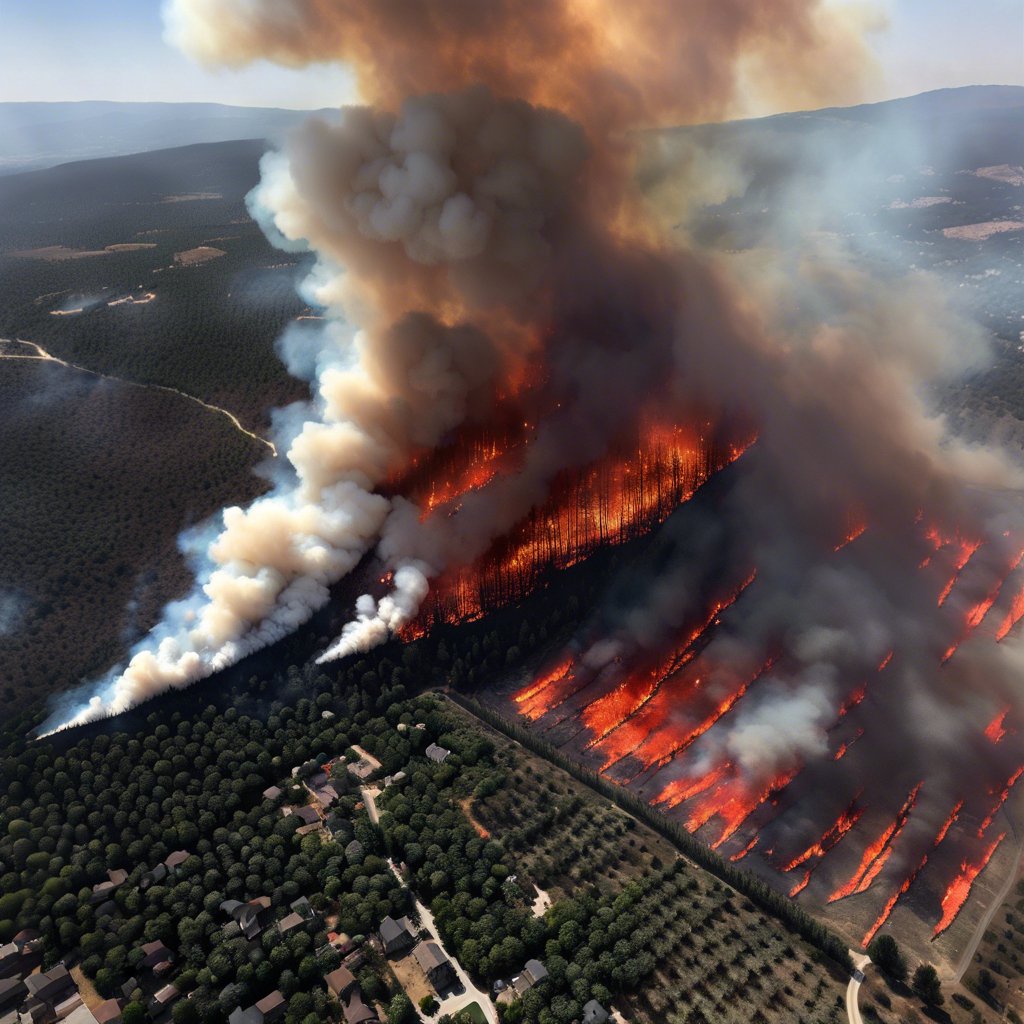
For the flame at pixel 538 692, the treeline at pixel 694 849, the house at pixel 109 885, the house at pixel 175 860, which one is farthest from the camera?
the flame at pixel 538 692

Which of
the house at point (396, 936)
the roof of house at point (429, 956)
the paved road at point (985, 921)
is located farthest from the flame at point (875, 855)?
the house at point (396, 936)

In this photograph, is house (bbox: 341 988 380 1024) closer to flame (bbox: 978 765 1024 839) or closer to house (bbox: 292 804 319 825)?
house (bbox: 292 804 319 825)

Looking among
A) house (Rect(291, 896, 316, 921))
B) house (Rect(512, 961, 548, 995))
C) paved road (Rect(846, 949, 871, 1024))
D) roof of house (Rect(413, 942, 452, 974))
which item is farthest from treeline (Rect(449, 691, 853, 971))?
house (Rect(291, 896, 316, 921))

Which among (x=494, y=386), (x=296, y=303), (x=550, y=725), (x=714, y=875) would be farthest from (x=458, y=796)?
(x=296, y=303)

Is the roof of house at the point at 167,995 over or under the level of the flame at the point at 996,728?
over

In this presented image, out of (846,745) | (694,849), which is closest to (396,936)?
(694,849)

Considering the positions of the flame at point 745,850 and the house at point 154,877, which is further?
the flame at point 745,850

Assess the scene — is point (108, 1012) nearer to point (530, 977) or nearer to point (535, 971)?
point (530, 977)

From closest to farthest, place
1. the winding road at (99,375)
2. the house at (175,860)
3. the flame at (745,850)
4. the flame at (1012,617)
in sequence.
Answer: the house at (175,860) < the flame at (745,850) < the flame at (1012,617) < the winding road at (99,375)

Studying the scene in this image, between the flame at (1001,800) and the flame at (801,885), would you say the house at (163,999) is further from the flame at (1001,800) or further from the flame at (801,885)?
the flame at (1001,800)
